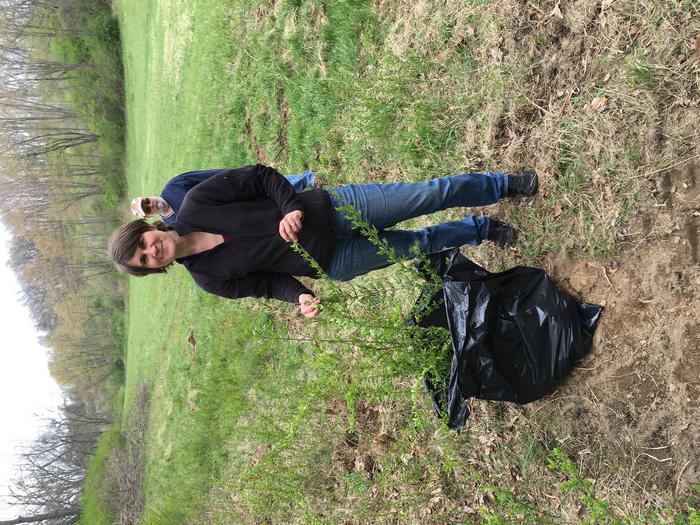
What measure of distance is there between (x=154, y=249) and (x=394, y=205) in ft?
4.64

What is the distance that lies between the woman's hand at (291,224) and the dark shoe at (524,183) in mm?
1413

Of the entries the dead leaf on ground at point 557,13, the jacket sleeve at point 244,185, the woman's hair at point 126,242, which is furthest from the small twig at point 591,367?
the woman's hair at point 126,242

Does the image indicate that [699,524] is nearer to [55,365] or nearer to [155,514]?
[155,514]

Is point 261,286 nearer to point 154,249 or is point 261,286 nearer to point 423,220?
point 154,249

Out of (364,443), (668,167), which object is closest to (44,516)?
(364,443)

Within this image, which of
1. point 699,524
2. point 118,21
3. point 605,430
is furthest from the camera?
point 118,21

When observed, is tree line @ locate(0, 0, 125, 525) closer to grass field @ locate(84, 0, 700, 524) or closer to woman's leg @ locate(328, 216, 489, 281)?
grass field @ locate(84, 0, 700, 524)

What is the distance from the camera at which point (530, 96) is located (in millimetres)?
3221

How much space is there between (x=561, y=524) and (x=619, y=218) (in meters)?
1.67

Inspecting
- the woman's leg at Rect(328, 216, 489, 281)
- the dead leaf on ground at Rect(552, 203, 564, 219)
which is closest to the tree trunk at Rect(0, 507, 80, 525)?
the woman's leg at Rect(328, 216, 489, 281)

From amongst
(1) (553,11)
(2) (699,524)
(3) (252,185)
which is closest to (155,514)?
(3) (252,185)

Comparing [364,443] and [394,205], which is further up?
[394,205]

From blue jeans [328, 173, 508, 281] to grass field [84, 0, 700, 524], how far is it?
0.28 metres

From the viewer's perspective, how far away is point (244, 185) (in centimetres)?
283
